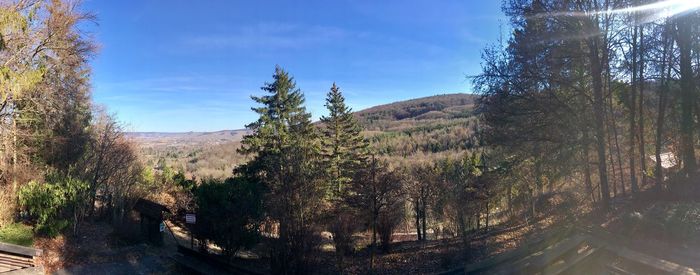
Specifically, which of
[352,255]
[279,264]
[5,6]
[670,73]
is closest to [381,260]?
[352,255]

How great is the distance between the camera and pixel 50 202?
1470cm

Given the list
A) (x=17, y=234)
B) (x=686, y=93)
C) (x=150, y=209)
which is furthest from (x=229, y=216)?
(x=686, y=93)

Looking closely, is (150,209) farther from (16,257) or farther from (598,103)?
(598,103)

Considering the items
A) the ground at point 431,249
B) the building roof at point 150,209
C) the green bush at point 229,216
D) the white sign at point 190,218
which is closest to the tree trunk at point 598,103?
the ground at point 431,249

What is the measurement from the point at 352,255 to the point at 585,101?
34.8 feet

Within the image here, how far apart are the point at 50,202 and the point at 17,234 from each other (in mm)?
1488

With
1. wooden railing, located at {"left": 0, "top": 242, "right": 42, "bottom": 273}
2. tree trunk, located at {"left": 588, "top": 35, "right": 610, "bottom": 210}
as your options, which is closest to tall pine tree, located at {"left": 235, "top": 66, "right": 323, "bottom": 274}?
wooden railing, located at {"left": 0, "top": 242, "right": 42, "bottom": 273}

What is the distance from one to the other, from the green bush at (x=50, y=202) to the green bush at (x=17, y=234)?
44 cm

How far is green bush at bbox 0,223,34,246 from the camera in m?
13.2

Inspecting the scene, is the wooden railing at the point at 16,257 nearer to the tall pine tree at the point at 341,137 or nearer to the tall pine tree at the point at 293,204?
the tall pine tree at the point at 293,204

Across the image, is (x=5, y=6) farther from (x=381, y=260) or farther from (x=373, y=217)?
(x=381, y=260)

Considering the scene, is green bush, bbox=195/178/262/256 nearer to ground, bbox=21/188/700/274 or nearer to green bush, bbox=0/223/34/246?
ground, bbox=21/188/700/274

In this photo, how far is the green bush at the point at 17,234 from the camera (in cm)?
1322

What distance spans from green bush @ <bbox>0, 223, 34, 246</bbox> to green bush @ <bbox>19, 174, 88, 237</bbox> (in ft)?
1.45
